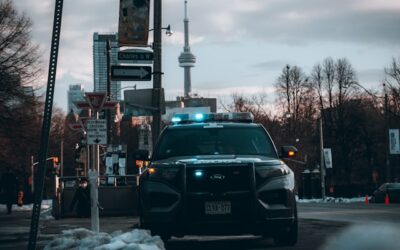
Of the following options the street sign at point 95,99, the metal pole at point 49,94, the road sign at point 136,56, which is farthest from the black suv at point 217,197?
the road sign at point 136,56

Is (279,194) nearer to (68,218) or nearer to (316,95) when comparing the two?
(68,218)

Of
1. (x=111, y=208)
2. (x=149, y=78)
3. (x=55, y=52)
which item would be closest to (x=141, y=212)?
(x=55, y=52)

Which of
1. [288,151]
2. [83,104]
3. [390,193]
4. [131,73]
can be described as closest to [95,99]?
[83,104]

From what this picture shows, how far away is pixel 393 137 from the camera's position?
214 feet

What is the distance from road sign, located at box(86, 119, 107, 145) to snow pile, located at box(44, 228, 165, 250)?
17.0 feet

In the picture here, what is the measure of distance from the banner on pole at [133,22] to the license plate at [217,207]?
7690 millimetres

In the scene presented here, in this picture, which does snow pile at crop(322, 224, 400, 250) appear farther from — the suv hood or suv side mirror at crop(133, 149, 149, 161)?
suv side mirror at crop(133, 149, 149, 161)

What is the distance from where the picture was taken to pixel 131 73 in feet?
64.1

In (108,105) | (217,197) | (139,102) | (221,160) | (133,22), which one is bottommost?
(217,197)

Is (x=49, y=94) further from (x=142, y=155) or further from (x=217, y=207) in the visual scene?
(x=142, y=155)

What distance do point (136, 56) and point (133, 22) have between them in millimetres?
1168

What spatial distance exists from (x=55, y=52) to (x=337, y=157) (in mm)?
79231

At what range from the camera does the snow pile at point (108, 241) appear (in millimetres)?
10891

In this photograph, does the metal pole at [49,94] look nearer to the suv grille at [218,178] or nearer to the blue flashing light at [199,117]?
the suv grille at [218,178]
